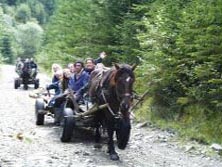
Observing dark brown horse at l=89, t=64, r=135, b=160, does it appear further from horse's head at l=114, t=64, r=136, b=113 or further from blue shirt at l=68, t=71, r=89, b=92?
blue shirt at l=68, t=71, r=89, b=92

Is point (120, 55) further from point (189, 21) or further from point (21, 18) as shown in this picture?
point (21, 18)

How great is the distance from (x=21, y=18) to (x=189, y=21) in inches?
5853

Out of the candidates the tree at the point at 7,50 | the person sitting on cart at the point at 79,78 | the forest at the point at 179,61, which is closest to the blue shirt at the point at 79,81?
the person sitting on cart at the point at 79,78

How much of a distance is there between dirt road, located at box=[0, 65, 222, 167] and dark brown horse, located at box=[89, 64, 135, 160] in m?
0.51

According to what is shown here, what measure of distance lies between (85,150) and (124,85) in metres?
2.08

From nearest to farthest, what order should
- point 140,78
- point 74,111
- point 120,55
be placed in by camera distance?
1. point 74,111
2. point 140,78
3. point 120,55

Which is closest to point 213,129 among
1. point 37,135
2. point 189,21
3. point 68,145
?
point 189,21

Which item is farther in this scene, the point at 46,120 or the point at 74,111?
the point at 46,120

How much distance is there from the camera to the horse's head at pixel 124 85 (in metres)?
9.35

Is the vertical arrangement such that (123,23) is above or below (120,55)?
above

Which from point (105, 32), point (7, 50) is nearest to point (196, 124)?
point (105, 32)

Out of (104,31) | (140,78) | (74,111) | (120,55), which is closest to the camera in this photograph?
(74,111)

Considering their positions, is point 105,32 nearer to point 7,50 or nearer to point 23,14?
point 7,50

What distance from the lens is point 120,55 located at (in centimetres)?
1875
